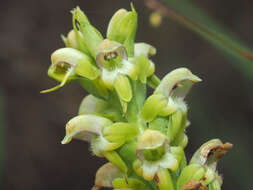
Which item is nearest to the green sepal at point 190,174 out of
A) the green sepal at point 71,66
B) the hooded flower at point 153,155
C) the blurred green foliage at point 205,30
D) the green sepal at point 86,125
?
the hooded flower at point 153,155

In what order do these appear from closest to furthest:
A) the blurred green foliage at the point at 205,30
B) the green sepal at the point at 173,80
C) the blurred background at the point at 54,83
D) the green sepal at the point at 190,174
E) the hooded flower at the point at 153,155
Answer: the hooded flower at the point at 153,155
the green sepal at the point at 190,174
the green sepal at the point at 173,80
the blurred green foliage at the point at 205,30
the blurred background at the point at 54,83

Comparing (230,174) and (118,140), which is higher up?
(118,140)

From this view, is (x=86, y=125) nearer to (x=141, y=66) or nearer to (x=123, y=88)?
(x=123, y=88)

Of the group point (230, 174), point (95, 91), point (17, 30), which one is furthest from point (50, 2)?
point (95, 91)

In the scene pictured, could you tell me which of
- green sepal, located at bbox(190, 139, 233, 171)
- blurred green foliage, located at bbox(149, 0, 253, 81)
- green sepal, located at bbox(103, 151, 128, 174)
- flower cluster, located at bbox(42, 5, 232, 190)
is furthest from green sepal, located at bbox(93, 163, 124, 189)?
blurred green foliage, located at bbox(149, 0, 253, 81)

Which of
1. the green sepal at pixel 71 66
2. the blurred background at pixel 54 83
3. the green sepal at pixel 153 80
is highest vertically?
the green sepal at pixel 71 66

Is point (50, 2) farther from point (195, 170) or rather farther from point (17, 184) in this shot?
point (195, 170)

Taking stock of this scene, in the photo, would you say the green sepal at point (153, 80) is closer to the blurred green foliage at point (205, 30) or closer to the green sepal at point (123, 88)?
the green sepal at point (123, 88)

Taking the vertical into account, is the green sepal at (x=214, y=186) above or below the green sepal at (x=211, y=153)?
below
